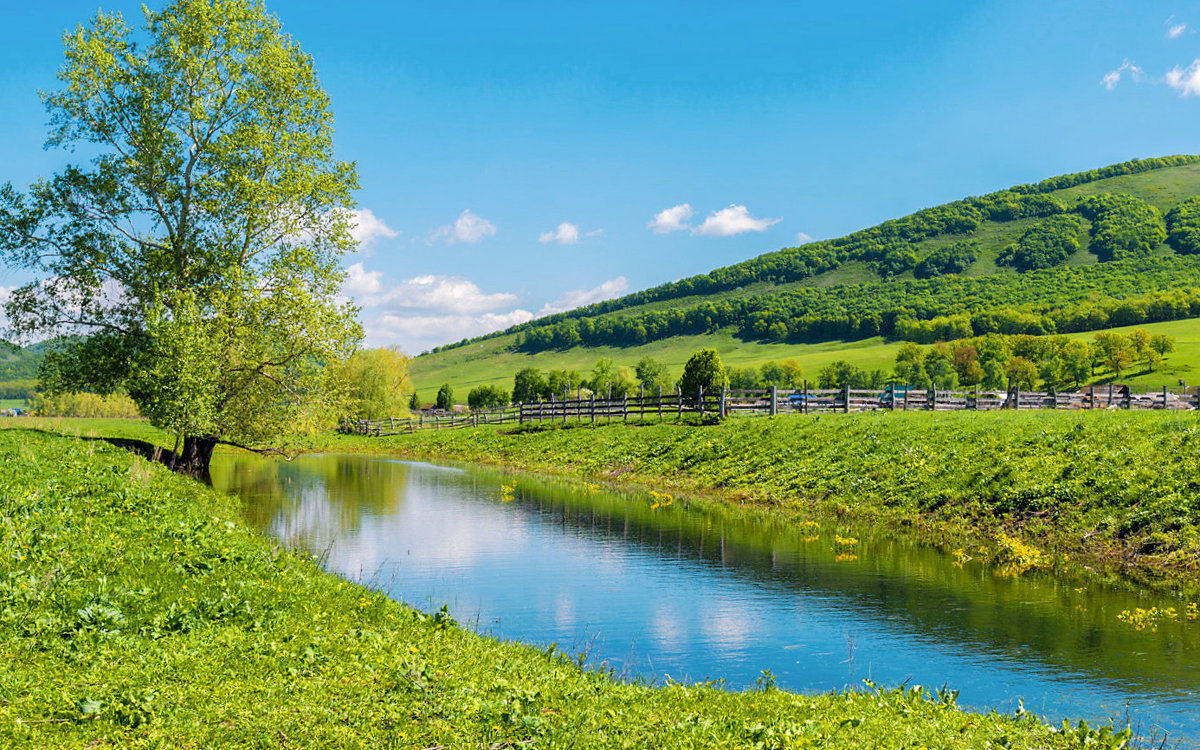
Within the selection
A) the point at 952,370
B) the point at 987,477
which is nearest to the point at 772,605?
the point at 987,477

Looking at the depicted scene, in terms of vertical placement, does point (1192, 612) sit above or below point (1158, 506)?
below

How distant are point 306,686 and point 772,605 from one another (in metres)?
8.31

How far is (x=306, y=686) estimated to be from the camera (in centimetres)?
A: 682

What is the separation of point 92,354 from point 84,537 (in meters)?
17.4

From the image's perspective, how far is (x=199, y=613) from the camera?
28.0ft

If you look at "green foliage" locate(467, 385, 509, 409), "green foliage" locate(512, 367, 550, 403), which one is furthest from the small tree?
"green foliage" locate(512, 367, 550, 403)

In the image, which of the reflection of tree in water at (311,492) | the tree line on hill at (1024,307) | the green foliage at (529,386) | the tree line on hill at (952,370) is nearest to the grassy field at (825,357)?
the tree line on hill at (952,370)

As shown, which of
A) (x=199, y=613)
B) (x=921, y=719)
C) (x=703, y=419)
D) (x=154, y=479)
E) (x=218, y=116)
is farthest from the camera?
(x=703, y=419)

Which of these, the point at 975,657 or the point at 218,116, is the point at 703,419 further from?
the point at 975,657

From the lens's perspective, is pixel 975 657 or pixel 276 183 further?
pixel 276 183

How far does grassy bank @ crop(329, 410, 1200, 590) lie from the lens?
15922 millimetres

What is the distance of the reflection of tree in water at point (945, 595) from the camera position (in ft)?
33.3

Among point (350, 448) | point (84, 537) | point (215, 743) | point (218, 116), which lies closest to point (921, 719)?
point (215, 743)

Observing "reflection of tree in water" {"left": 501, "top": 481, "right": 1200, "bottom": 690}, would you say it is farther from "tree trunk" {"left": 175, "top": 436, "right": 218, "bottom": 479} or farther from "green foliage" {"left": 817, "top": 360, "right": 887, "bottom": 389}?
"green foliage" {"left": 817, "top": 360, "right": 887, "bottom": 389}
